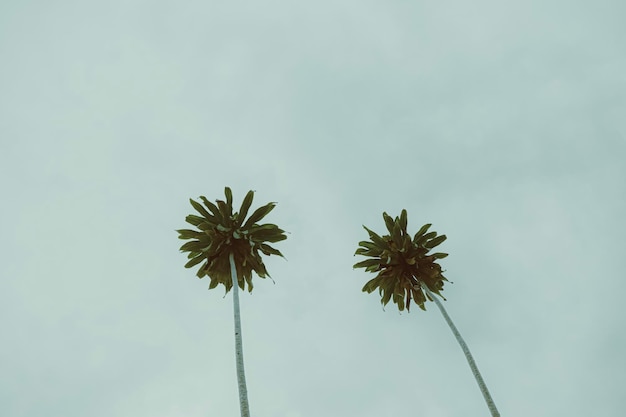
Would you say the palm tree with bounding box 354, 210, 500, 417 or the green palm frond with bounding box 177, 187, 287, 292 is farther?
the palm tree with bounding box 354, 210, 500, 417

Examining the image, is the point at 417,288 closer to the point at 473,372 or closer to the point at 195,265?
the point at 473,372

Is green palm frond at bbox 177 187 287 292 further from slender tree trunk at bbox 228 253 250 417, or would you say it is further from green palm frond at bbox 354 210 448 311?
green palm frond at bbox 354 210 448 311

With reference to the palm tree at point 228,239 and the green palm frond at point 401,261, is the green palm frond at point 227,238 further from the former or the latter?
the green palm frond at point 401,261

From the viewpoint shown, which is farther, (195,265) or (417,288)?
(417,288)

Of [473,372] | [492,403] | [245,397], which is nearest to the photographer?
[245,397]

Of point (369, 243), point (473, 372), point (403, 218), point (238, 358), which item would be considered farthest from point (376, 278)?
point (238, 358)

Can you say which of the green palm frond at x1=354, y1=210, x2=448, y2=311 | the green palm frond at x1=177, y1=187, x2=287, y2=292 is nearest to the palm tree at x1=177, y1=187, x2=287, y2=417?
the green palm frond at x1=177, y1=187, x2=287, y2=292

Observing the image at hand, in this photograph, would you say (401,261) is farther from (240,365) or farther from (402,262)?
(240,365)
